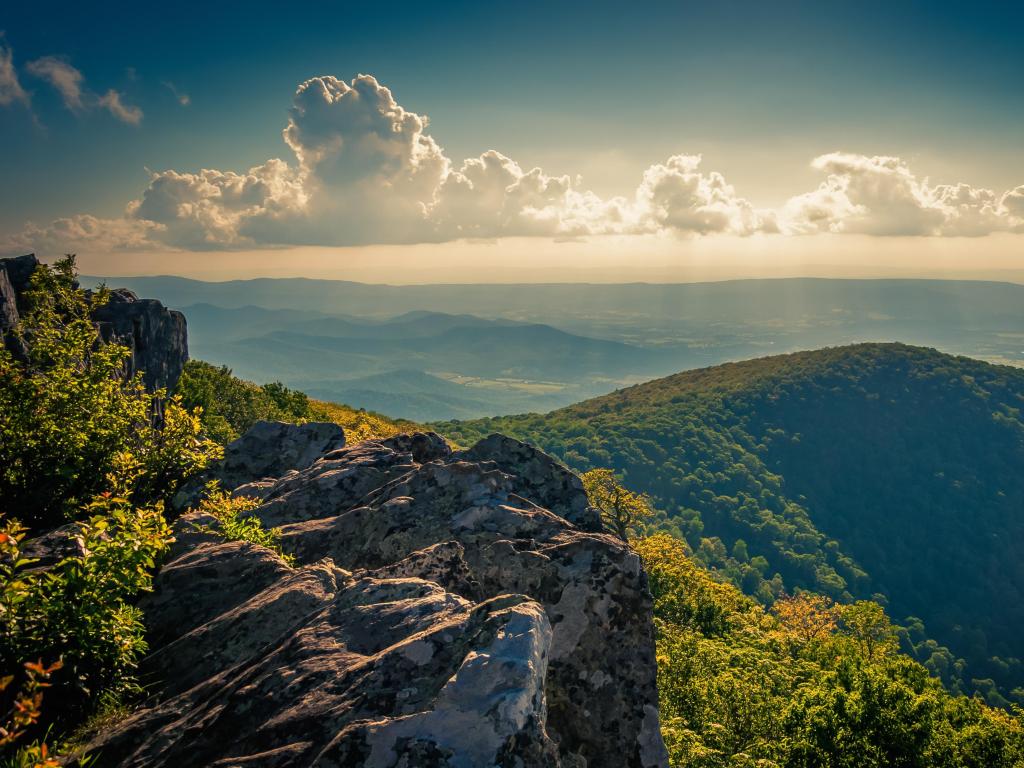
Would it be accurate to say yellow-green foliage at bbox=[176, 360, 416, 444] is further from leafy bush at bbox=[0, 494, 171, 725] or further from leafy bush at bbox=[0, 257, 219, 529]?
leafy bush at bbox=[0, 494, 171, 725]

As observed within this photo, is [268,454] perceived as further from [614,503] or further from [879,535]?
[879,535]

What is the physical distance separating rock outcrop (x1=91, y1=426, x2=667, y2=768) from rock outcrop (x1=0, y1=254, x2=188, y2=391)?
90.6 feet

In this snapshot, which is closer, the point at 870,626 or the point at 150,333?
the point at 150,333

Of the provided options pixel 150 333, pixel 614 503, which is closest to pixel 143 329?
pixel 150 333

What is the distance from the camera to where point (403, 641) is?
8992mm

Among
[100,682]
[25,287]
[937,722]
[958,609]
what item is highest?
[25,287]

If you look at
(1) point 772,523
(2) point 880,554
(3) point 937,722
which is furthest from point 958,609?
(3) point 937,722

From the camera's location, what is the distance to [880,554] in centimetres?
17550

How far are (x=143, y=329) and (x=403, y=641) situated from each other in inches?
1818

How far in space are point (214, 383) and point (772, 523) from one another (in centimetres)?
15978

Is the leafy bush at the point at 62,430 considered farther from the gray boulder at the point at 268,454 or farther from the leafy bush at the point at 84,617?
the gray boulder at the point at 268,454

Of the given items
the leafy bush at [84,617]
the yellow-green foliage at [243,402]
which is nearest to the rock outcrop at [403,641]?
the leafy bush at [84,617]

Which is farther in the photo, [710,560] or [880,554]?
[880,554]

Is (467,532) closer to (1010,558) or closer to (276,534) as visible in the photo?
(276,534)
